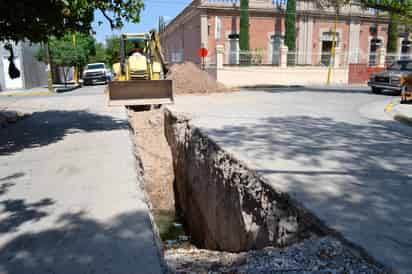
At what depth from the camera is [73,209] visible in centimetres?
394

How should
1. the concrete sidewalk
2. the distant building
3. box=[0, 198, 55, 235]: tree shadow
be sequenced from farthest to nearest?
the distant building
box=[0, 198, 55, 235]: tree shadow
the concrete sidewalk

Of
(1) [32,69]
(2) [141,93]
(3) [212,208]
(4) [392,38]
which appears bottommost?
(3) [212,208]

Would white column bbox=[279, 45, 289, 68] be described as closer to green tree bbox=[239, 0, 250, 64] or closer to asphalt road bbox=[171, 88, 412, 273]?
green tree bbox=[239, 0, 250, 64]

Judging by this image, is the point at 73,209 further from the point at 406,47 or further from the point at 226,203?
the point at 406,47

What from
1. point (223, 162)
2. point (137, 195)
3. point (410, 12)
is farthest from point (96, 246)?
point (410, 12)

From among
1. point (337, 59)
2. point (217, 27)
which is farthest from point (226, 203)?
point (337, 59)

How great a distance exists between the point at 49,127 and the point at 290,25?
996 inches

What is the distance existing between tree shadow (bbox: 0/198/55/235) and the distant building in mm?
22797

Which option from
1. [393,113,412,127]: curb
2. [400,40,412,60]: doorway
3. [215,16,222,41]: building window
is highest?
[215,16,222,41]: building window

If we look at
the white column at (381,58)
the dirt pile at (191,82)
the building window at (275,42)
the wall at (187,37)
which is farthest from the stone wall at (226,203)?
the white column at (381,58)

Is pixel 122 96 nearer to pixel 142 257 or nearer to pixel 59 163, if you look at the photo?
pixel 59 163

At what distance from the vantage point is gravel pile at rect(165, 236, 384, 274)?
256cm

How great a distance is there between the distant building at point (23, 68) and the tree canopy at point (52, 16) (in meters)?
18.6

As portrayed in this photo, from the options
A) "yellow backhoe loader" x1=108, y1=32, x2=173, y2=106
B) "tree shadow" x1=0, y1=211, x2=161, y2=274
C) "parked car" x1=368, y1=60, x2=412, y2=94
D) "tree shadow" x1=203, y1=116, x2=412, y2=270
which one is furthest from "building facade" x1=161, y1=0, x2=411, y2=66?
"tree shadow" x1=0, y1=211, x2=161, y2=274
